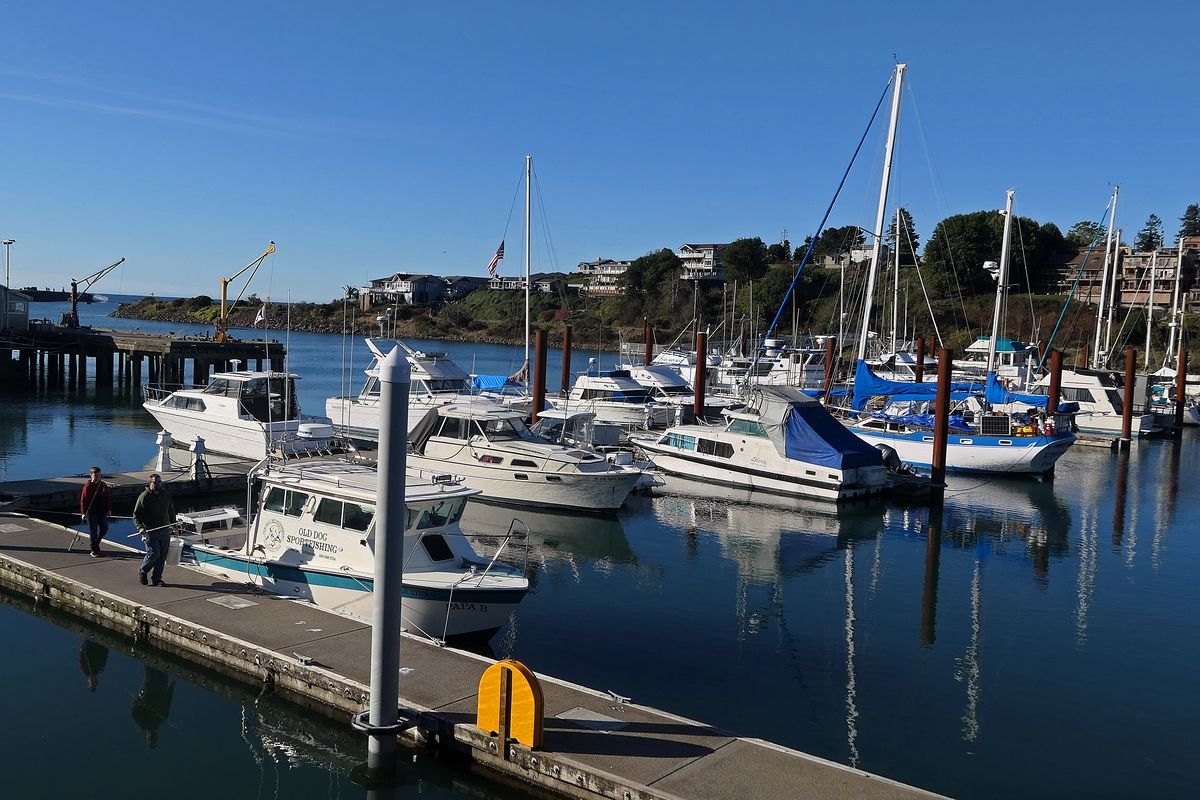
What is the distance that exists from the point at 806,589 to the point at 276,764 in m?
12.1

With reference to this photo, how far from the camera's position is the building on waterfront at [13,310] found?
61.5 m

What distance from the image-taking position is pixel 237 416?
3341 centimetres

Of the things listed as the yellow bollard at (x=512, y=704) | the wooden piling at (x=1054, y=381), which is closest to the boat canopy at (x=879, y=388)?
the wooden piling at (x=1054, y=381)

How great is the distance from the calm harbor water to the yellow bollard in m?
1.00

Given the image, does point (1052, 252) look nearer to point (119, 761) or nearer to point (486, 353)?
point (486, 353)

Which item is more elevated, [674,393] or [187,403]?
[674,393]

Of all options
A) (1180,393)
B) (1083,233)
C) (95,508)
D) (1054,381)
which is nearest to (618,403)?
(1054,381)

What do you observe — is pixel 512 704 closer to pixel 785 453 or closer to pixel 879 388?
pixel 785 453

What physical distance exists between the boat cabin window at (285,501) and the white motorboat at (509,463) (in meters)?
10.7

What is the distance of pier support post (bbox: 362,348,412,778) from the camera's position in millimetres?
10625

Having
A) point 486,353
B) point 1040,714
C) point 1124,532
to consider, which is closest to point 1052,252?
point 486,353

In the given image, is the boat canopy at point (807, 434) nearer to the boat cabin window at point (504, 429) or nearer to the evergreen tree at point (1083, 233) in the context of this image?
the boat cabin window at point (504, 429)

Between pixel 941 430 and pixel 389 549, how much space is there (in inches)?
965

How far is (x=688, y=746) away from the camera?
34.9 ft
